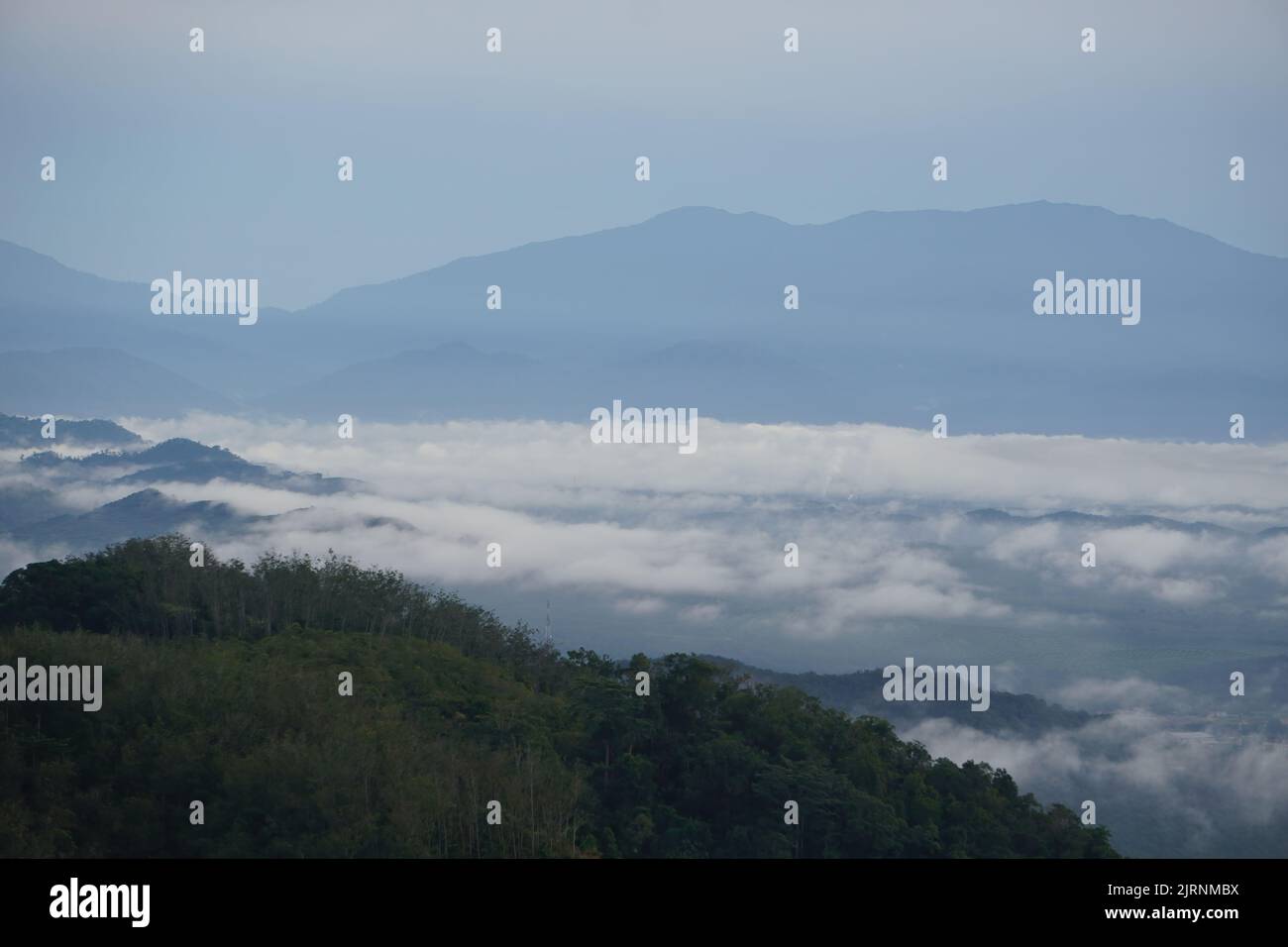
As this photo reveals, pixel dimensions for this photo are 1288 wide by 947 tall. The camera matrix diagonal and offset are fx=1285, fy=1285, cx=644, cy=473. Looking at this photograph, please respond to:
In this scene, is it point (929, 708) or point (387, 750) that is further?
A: point (929, 708)

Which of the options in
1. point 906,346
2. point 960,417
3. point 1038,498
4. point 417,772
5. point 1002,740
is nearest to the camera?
point 417,772

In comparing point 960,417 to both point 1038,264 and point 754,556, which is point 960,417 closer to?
point 1038,264

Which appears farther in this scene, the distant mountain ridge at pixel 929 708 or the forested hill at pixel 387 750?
the distant mountain ridge at pixel 929 708

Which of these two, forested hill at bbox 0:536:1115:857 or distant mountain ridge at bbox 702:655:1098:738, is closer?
forested hill at bbox 0:536:1115:857

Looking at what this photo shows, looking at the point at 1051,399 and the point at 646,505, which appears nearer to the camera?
the point at 646,505

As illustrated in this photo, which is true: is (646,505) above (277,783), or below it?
above

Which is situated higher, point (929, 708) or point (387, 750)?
point (387, 750)

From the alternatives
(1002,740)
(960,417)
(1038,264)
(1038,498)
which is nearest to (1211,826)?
(1002,740)
